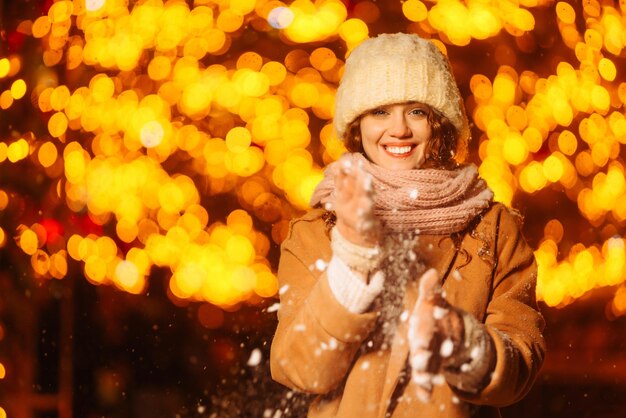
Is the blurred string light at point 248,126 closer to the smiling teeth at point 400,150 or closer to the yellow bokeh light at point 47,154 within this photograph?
the yellow bokeh light at point 47,154

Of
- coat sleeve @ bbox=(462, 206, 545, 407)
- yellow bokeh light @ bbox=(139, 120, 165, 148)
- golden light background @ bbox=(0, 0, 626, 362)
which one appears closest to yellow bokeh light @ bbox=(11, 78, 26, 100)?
golden light background @ bbox=(0, 0, 626, 362)

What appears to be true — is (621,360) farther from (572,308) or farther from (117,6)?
(117,6)

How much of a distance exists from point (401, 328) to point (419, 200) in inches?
11.5

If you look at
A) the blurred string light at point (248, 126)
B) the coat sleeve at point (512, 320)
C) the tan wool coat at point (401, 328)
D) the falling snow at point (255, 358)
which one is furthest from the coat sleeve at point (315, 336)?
the falling snow at point (255, 358)

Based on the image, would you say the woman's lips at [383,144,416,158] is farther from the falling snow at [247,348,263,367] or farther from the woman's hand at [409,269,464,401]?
the falling snow at [247,348,263,367]

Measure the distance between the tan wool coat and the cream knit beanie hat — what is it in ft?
0.86

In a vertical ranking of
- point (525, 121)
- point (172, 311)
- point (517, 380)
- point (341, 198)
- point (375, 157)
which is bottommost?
point (172, 311)

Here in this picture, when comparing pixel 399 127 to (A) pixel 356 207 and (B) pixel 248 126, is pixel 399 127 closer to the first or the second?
(A) pixel 356 207

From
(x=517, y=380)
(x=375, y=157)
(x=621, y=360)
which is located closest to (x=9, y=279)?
(x=375, y=157)

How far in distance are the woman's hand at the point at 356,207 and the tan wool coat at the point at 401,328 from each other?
0.43ft

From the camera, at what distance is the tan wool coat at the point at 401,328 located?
193 cm

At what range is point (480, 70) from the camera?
4.60 metres

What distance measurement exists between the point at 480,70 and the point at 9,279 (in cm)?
240

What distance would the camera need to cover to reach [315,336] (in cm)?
192
